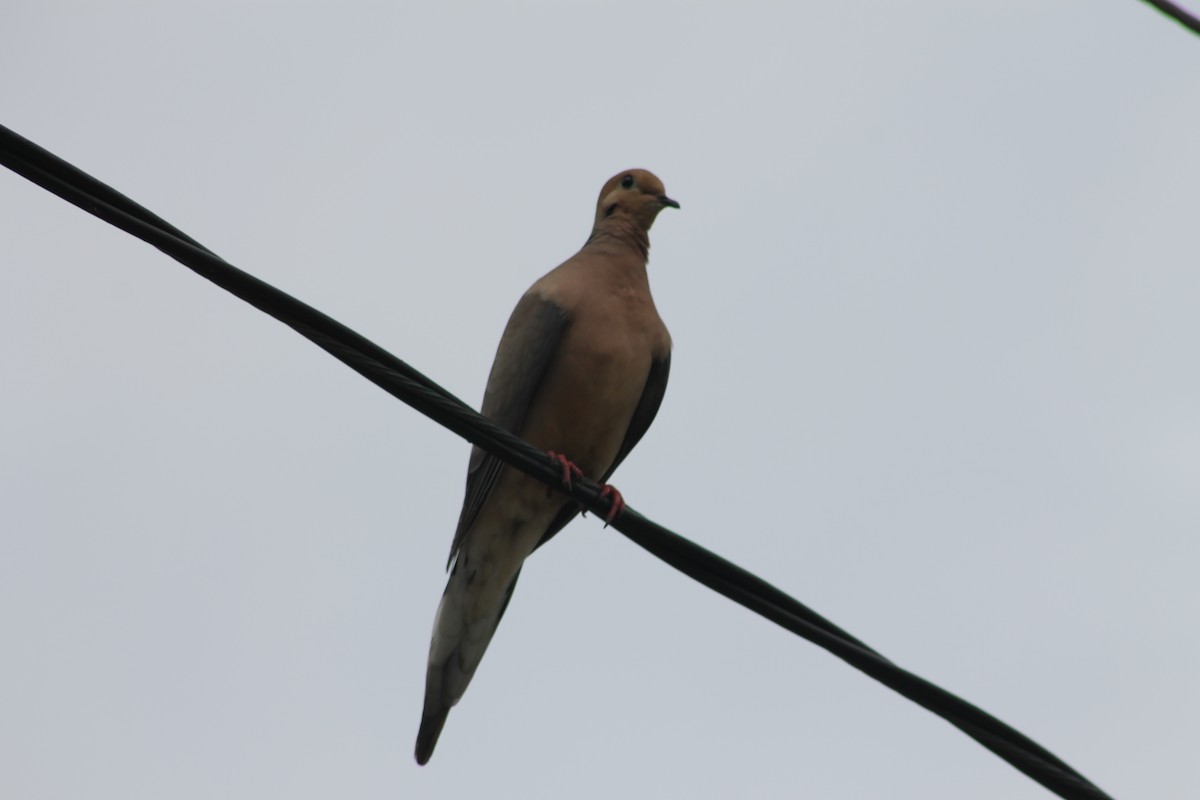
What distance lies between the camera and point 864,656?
7.85ft

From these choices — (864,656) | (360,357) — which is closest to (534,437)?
(360,357)

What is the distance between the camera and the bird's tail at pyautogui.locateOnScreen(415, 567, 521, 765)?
16.2 feet

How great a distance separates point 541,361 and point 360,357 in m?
2.13

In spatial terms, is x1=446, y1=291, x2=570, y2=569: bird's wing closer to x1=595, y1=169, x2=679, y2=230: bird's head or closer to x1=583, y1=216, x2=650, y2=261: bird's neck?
x1=583, y1=216, x2=650, y2=261: bird's neck

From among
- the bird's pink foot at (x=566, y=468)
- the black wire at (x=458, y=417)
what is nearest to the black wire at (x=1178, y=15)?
the black wire at (x=458, y=417)

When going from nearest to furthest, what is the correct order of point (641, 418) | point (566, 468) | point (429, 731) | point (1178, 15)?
point (1178, 15), point (566, 468), point (429, 731), point (641, 418)

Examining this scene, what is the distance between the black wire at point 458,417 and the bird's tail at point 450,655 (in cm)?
233

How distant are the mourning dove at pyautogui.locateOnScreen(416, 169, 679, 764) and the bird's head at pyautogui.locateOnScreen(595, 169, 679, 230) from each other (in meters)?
0.25

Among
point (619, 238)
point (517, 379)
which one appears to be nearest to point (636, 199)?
point (619, 238)

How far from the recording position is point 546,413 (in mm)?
4793

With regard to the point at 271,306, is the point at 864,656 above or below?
below

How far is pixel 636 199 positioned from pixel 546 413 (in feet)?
3.80

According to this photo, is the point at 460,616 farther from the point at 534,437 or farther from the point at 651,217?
the point at 651,217

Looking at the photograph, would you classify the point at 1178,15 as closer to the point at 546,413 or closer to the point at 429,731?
the point at 546,413
